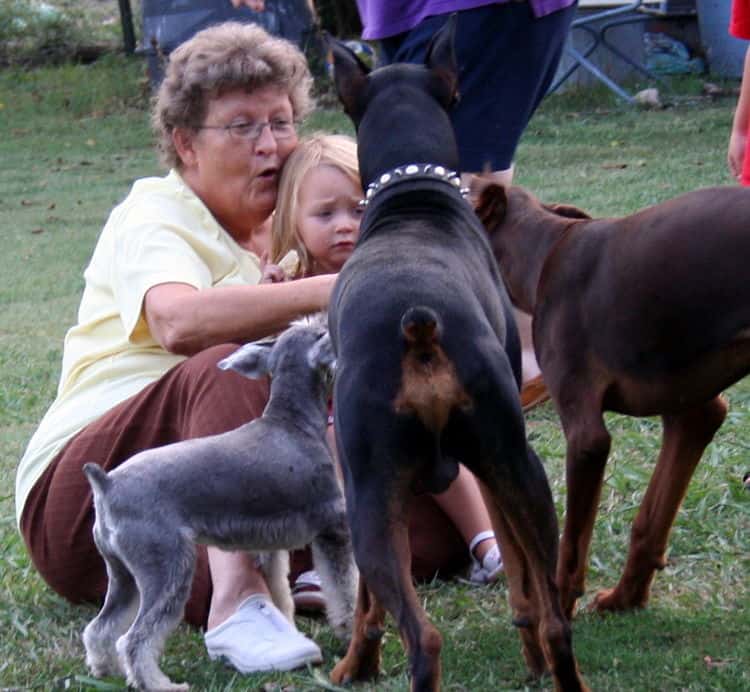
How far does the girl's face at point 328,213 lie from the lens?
404cm

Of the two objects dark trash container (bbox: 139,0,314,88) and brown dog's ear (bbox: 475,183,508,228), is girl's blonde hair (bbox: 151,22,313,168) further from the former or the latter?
dark trash container (bbox: 139,0,314,88)

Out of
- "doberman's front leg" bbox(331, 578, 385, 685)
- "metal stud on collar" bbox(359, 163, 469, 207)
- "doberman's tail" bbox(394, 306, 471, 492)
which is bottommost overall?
"doberman's front leg" bbox(331, 578, 385, 685)

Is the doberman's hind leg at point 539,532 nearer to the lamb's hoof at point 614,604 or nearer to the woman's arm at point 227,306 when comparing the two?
the lamb's hoof at point 614,604

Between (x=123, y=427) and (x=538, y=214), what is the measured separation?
123 cm

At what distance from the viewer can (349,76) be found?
3434mm

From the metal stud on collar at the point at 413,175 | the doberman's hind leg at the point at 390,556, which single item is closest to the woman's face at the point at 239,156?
the metal stud on collar at the point at 413,175

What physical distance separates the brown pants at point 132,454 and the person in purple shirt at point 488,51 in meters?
1.18

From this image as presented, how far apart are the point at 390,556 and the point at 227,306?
3.92 ft

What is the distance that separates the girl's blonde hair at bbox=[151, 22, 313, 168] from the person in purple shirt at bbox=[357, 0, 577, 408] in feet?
1.37

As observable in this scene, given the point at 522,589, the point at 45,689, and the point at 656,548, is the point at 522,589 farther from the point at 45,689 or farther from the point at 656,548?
the point at 45,689

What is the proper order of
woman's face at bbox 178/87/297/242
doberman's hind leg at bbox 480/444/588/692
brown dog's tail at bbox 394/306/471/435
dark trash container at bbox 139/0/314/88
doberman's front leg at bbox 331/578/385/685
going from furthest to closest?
1. dark trash container at bbox 139/0/314/88
2. woman's face at bbox 178/87/297/242
3. doberman's front leg at bbox 331/578/385/685
4. doberman's hind leg at bbox 480/444/588/692
5. brown dog's tail at bbox 394/306/471/435

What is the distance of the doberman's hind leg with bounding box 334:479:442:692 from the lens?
109 inches

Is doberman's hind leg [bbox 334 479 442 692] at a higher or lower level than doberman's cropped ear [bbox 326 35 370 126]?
lower

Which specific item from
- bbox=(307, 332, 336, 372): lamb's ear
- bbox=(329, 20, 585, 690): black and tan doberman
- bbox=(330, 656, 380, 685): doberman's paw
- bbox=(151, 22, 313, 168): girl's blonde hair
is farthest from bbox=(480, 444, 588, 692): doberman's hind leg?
bbox=(151, 22, 313, 168): girl's blonde hair
